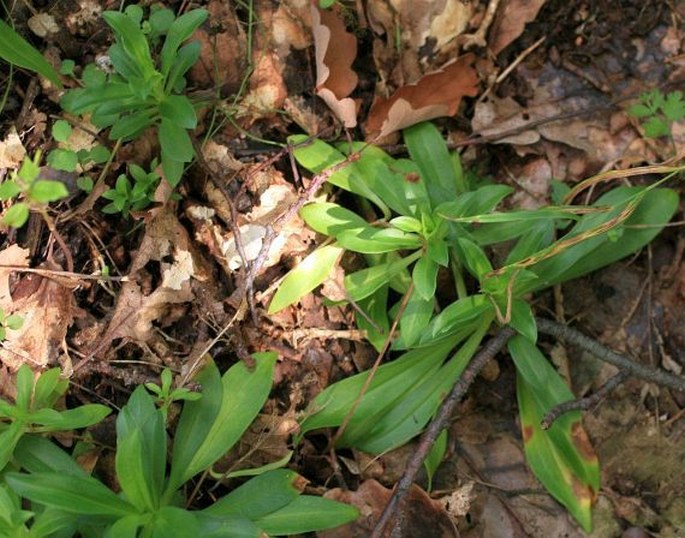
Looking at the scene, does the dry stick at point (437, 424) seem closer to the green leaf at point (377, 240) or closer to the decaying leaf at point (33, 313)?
the green leaf at point (377, 240)

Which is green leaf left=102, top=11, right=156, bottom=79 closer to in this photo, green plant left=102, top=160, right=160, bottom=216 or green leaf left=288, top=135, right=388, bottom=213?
green plant left=102, top=160, right=160, bottom=216

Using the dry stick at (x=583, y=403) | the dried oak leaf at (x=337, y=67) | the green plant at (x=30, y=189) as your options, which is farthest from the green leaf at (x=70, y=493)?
the dried oak leaf at (x=337, y=67)

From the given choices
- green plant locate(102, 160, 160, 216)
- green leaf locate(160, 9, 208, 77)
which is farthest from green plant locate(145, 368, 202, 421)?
green leaf locate(160, 9, 208, 77)

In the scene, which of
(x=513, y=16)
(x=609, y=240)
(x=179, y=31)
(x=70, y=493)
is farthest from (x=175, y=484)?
(x=513, y=16)

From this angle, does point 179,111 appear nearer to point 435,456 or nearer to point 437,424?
point 437,424

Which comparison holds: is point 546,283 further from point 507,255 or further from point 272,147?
point 272,147

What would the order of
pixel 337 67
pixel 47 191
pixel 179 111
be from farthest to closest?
pixel 337 67 < pixel 179 111 < pixel 47 191
